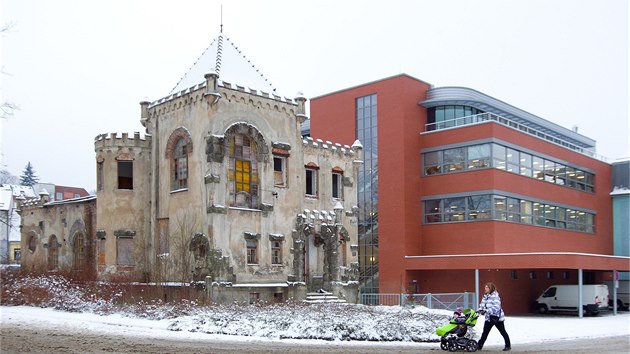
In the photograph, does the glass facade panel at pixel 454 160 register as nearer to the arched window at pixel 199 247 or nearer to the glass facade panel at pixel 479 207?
the glass facade panel at pixel 479 207

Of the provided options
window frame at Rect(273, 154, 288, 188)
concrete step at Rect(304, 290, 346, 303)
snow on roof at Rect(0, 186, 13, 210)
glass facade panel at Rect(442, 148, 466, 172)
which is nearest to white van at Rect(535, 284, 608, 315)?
glass facade panel at Rect(442, 148, 466, 172)

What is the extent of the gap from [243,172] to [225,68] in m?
5.71

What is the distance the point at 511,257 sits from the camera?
3738 cm

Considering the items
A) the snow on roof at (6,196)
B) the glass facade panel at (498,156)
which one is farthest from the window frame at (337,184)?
the snow on roof at (6,196)

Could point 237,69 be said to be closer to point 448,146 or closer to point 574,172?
point 448,146

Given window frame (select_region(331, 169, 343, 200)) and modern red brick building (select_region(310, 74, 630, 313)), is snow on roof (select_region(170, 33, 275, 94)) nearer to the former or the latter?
window frame (select_region(331, 169, 343, 200))

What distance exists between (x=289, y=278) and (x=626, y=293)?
2709 centimetres

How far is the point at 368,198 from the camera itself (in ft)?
160

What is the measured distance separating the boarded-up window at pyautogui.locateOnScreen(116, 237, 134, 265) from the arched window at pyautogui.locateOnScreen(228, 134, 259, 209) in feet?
22.6

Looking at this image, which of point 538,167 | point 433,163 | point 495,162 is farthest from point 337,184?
point 538,167

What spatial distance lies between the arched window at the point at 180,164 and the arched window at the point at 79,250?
8835 mm

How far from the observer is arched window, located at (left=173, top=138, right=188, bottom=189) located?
32.9 metres

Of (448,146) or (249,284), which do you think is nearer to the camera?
(249,284)

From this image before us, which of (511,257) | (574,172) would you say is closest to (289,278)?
(511,257)
